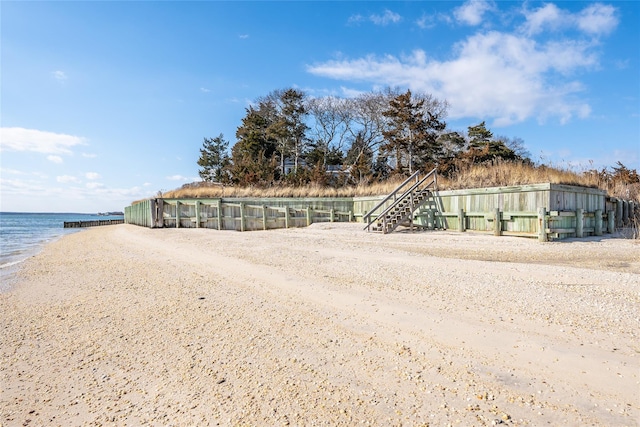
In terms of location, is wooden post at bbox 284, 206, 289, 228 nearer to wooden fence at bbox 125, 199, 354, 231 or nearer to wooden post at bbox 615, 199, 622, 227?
wooden fence at bbox 125, 199, 354, 231

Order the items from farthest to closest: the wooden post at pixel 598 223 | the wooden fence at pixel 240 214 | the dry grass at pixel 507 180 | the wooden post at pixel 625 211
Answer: the wooden fence at pixel 240 214
the wooden post at pixel 625 211
the dry grass at pixel 507 180
the wooden post at pixel 598 223

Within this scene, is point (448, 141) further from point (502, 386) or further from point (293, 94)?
point (502, 386)

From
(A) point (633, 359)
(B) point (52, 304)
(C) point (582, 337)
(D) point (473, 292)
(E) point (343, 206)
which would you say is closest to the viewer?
(A) point (633, 359)

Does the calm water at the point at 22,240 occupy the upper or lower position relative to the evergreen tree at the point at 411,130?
lower

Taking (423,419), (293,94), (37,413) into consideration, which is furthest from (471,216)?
(293,94)

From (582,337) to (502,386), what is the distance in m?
1.66

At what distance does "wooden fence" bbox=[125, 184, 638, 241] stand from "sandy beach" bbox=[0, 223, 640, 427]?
16.9 feet

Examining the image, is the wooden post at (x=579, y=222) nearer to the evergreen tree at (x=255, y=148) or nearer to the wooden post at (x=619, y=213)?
the wooden post at (x=619, y=213)

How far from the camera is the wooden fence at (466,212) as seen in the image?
1276 cm

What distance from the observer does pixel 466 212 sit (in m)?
15.2

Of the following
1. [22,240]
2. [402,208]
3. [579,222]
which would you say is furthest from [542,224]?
[22,240]

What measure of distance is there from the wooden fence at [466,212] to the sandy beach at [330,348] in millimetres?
5161

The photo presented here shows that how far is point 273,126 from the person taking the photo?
1463 inches

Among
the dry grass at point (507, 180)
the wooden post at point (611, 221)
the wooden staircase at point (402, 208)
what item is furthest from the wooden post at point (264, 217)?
the wooden post at point (611, 221)
